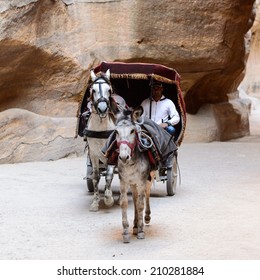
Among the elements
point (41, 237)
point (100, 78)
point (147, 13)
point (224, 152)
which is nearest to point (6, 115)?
point (147, 13)

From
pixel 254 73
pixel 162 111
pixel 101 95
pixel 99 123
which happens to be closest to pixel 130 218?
pixel 99 123

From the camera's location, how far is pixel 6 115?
11.6 metres

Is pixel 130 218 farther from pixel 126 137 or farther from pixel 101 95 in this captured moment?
pixel 126 137

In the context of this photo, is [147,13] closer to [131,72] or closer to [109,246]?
[131,72]

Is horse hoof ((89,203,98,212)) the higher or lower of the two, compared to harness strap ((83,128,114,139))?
lower

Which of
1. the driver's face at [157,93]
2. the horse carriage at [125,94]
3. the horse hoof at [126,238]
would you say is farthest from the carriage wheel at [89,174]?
the horse hoof at [126,238]

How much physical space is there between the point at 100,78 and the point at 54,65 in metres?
6.11

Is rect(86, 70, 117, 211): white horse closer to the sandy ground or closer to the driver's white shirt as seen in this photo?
the sandy ground

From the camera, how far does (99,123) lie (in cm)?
686

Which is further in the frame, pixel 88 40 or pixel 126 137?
pixel 88 40

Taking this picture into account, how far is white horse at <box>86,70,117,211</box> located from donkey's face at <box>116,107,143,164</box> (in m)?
1.05

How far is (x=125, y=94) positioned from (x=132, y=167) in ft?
10.9

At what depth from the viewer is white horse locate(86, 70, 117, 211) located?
21.0 feet

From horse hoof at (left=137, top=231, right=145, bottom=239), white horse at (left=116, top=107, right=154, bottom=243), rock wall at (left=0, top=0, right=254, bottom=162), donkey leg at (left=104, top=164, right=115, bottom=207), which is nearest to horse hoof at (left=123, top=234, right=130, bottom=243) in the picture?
white horse at (left=116, top=107, right=154, bottom=243)
